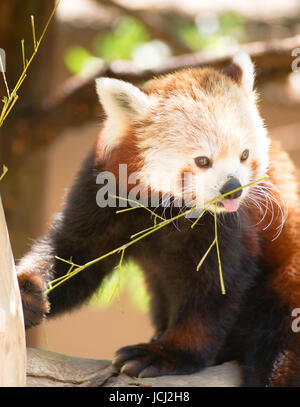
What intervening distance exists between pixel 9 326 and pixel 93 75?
90.9 inches

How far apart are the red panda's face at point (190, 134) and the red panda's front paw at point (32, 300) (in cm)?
60

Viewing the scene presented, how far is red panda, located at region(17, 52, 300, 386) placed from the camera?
8.32 feet

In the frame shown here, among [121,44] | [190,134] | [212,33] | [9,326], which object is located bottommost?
[9,326]

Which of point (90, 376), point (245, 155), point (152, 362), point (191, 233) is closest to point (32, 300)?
point (90, 376)

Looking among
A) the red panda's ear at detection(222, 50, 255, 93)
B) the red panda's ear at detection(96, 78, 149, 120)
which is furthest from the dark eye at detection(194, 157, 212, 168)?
the red panda's ear at detection(222, 50, 255, 93)

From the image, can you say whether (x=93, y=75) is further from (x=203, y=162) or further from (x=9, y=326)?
(x=9, y=326)

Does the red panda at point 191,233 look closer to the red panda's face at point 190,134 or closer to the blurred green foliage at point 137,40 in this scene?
the red panda's face at point 190,134

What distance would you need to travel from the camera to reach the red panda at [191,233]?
2535mm

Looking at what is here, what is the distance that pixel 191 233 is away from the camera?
2736 millimetres

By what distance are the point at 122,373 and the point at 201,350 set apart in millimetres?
354

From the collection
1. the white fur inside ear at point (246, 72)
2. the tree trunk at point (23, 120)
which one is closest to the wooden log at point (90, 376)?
the white fur inside ear at point (246, 72)

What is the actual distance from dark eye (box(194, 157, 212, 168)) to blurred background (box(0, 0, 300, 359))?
63cm

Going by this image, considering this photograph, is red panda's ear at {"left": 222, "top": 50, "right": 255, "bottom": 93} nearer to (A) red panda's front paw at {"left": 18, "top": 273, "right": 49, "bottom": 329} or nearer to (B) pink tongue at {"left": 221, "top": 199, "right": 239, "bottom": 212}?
(B) pink tongue at {"left": 221, "top": 199, "right": 239, "bottom": 212}
